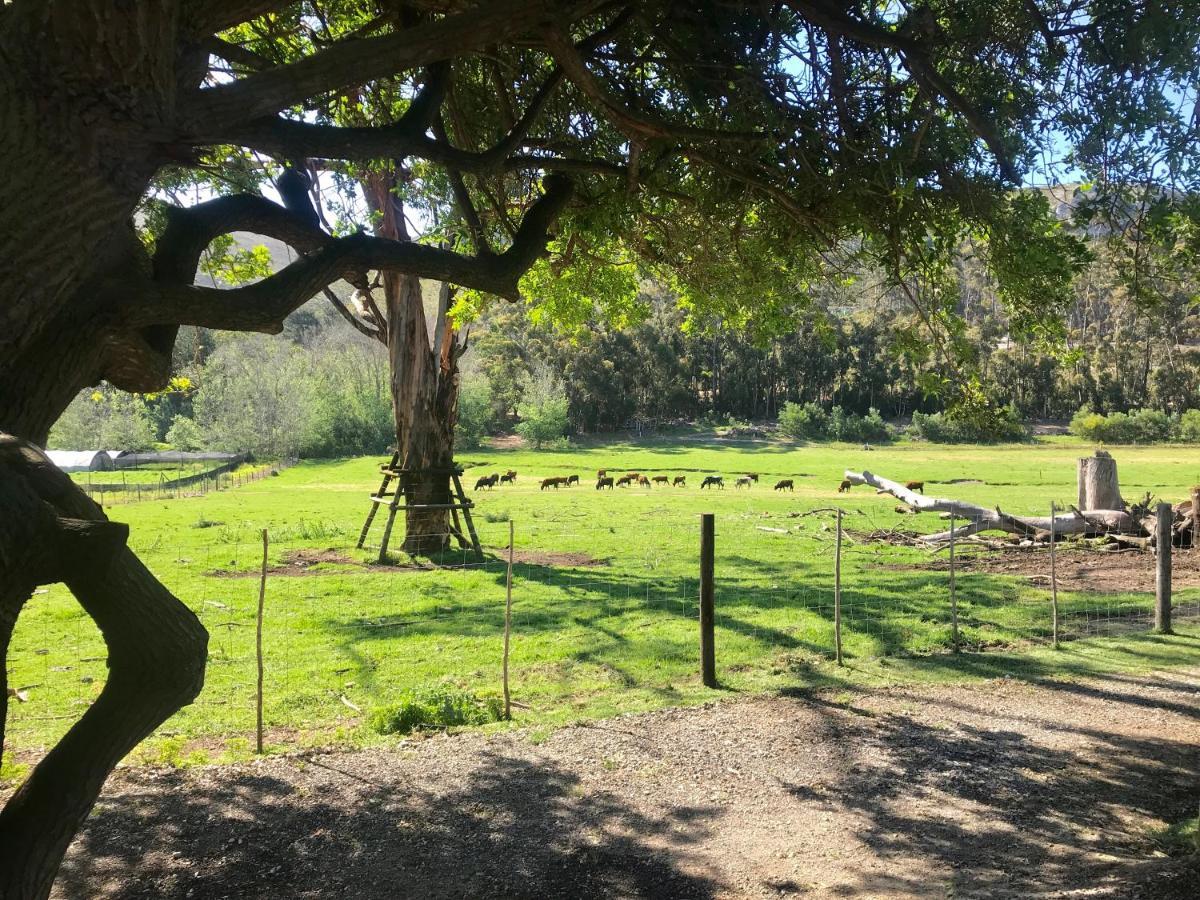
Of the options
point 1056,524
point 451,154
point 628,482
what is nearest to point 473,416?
point 628,482

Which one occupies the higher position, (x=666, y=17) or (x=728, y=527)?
(x=666, y=17)

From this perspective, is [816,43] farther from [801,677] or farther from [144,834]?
[144,834]

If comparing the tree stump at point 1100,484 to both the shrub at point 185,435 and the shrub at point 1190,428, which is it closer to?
the shrub at point 1190,428

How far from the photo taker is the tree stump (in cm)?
1953

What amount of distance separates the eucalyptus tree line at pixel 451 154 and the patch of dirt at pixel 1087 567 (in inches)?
316

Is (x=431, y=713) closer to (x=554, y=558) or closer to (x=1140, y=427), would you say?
(x=554, y=558)

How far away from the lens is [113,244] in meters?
4.65

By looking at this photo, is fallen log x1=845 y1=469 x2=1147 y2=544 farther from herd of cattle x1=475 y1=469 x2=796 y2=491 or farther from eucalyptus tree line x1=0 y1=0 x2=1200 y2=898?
herd of cattle x1=475 y1=469 x2=796 y2=491

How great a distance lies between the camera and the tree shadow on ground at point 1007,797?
16.7 feet

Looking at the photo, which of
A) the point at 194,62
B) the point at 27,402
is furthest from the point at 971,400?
the point at 27,402

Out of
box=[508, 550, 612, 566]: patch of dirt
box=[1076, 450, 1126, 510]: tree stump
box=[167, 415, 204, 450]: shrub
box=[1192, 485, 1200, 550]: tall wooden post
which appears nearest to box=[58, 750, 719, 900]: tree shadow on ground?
box=[508, 550, 612, 566]: patch of dirt

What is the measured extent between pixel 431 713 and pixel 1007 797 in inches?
182

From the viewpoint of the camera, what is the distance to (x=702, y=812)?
6.40m

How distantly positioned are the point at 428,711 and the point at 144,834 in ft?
9.11
